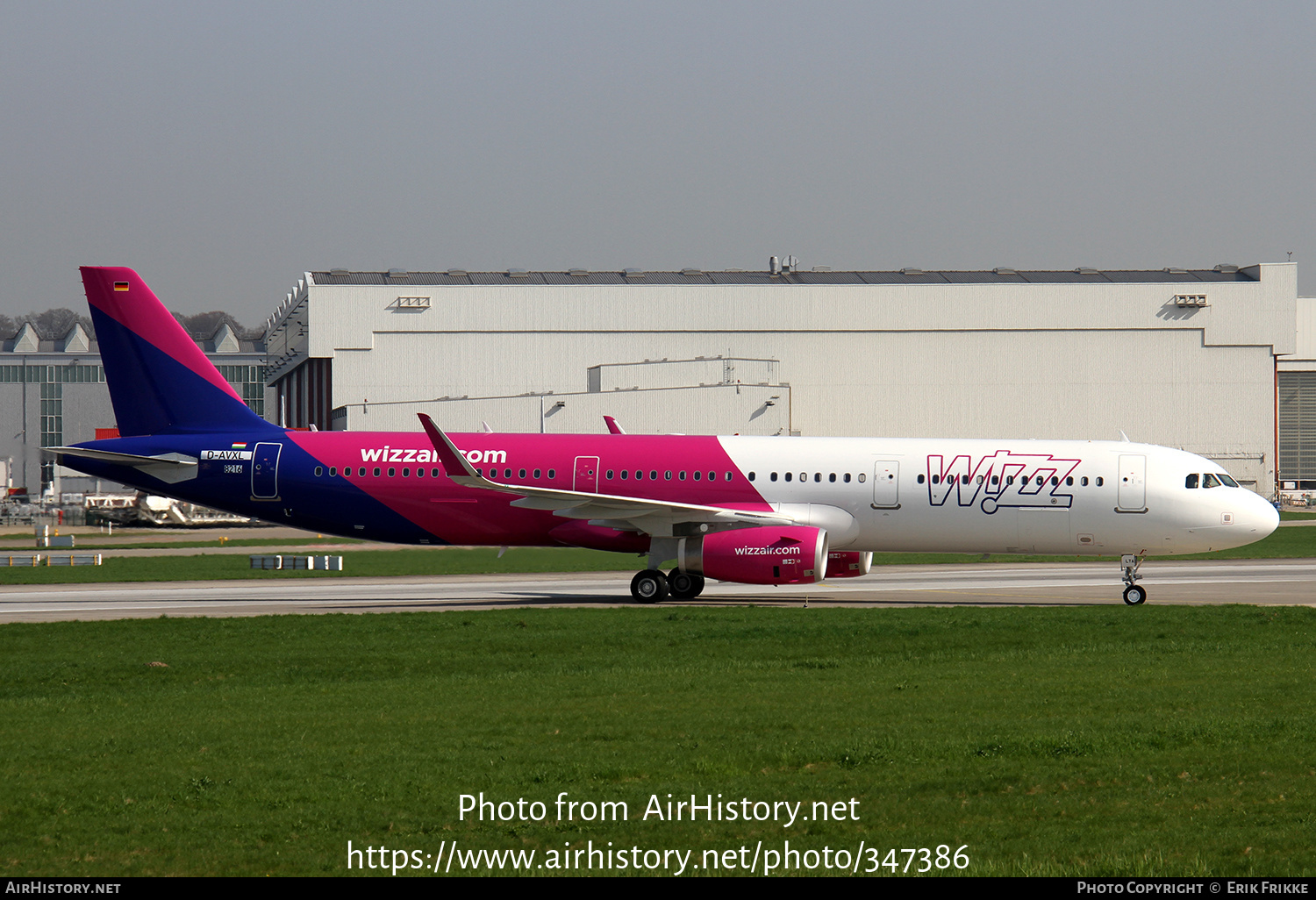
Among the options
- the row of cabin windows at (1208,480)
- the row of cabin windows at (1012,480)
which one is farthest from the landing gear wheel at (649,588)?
the row of cabin windows at (1208,480)

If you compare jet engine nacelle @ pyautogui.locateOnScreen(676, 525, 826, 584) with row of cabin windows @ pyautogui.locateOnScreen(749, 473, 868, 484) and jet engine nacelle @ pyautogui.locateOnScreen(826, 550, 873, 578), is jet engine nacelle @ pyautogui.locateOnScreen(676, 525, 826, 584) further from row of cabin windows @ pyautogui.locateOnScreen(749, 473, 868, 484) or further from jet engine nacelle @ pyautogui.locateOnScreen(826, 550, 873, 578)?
jet engine nacelle @ pyautogui.locateOnScreen(826, 550, 873, 578)

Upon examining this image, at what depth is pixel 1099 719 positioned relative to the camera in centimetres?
1303

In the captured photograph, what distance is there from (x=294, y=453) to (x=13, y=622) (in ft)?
27.7

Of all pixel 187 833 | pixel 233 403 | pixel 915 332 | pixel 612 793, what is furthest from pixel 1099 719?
pixel 915 332

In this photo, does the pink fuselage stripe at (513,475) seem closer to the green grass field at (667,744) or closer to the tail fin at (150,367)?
the tail fin at (150,367)

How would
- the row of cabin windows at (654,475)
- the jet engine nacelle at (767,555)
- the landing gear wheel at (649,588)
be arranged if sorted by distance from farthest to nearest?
the row of cabin windows at (654,475)
the landing gear wheel at (649,588)
the jet engine nacelle at (767,555)

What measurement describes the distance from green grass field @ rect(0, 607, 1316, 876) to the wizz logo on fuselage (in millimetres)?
7857

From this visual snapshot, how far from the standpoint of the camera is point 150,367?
32.4 metres

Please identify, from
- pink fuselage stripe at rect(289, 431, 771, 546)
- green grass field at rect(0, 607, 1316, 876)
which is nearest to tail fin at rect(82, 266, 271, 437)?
pink fuselage stripe at rect(289, 431, 771, 546)

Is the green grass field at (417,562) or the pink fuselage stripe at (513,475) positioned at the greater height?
the pink fuselage stripe at (513,475)

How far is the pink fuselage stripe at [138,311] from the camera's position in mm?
32406

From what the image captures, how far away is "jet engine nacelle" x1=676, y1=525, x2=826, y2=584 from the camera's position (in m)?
28.3

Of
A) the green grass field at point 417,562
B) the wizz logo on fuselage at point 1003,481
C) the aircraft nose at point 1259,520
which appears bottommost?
the green grass field at point 417,562

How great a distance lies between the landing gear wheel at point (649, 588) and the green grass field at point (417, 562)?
10452 millimetres
